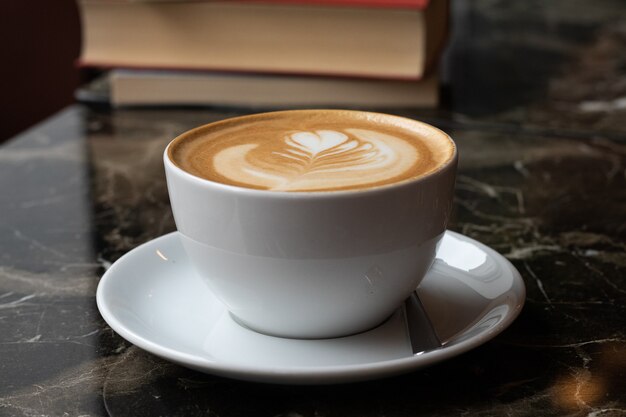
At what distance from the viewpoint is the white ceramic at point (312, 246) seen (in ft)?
1.73

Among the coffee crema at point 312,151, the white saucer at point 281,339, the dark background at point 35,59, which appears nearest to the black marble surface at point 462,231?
the white saucer at point 281,339

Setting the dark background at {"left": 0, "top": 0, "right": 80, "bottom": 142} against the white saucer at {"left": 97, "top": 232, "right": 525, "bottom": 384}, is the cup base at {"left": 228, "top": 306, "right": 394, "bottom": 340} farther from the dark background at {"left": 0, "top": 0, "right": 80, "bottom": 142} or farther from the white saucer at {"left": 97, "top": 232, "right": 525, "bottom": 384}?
the dark background at {"left": 0, "top": 0, "right": 80, "bottom": 142}

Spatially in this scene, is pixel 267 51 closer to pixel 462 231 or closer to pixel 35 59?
pixel 462 231

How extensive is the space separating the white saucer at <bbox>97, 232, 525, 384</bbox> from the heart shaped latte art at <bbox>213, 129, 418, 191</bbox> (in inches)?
4.3

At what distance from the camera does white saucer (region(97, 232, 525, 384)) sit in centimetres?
50

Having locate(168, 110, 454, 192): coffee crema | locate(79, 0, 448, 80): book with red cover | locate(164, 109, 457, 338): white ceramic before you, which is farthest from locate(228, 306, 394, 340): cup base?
locate(79, 0, 448, 80): book with red cover

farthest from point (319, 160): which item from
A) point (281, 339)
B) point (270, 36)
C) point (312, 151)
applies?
point (270, 36)

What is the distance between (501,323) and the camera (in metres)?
0.56

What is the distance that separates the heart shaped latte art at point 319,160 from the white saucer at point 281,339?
0.35ft

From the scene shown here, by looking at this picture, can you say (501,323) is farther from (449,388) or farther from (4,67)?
(4,67)

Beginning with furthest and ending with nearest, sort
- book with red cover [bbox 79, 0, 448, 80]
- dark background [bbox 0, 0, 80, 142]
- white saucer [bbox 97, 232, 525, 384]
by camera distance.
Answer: dark background [bbox 0, 0, 80, 142] < book with red cover [bbox 79, 0, 448, 80] < white saucer [bbox 97, 232, 525, 384]

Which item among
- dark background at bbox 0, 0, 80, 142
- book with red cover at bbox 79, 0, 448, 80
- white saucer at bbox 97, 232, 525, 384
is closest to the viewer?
white saucer at bbox 97, 232, 525, 384

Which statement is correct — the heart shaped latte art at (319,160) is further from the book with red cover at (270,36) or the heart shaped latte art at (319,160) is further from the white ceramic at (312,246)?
the book with red cover at (270,36)

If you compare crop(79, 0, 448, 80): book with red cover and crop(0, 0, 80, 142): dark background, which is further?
crop(0, 0, 80, 142): dark background
